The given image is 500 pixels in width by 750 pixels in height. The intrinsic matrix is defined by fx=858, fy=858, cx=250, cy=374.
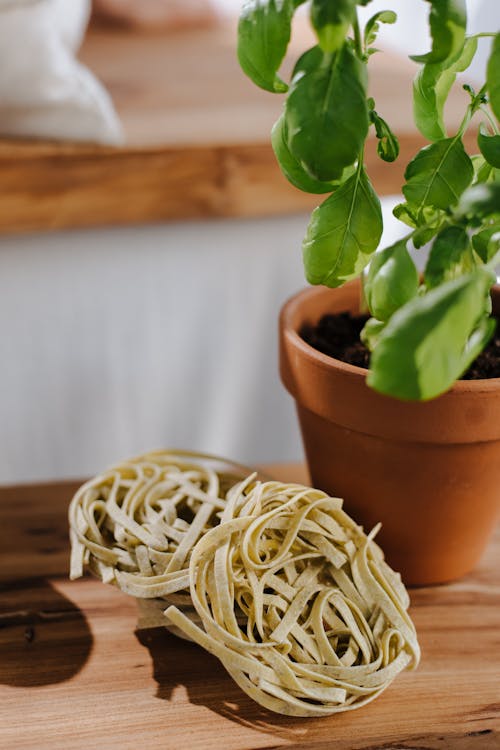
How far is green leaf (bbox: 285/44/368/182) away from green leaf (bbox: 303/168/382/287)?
92 mm

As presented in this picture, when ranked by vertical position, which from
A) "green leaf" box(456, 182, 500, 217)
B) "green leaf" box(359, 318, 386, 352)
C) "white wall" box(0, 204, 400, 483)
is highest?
"green leaf" box(456, 182, 500, 217)

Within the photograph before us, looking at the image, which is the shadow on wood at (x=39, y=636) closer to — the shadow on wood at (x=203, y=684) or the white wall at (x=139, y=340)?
the shadow on wood at (x=203, y=684)

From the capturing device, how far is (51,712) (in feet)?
1.87

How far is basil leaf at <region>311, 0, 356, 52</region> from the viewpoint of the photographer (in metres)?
0.45

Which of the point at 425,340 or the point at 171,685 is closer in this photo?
the point at 425,340

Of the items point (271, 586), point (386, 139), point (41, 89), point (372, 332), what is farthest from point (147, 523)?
point (41, 89)

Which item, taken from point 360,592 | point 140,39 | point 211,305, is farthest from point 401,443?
point 140,39

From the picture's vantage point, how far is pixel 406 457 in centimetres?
62

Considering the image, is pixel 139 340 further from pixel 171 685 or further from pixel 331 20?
pixel 331 20

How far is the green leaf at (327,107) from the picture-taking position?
480 mm

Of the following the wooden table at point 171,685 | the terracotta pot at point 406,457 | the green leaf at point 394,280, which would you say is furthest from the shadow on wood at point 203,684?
the green leaf at point 394,280

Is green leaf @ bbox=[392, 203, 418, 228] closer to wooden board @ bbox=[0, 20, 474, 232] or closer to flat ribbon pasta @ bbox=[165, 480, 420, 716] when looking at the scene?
flat ribbon pasta @ bbox=[165, 480, 420, 716]

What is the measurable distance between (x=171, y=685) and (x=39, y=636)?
12cm

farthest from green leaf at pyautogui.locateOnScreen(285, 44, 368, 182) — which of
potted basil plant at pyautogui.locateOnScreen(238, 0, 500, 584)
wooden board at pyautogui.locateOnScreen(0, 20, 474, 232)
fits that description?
wooden board at pyautogui.locateOnScreen(0, 20, 474, 232)
